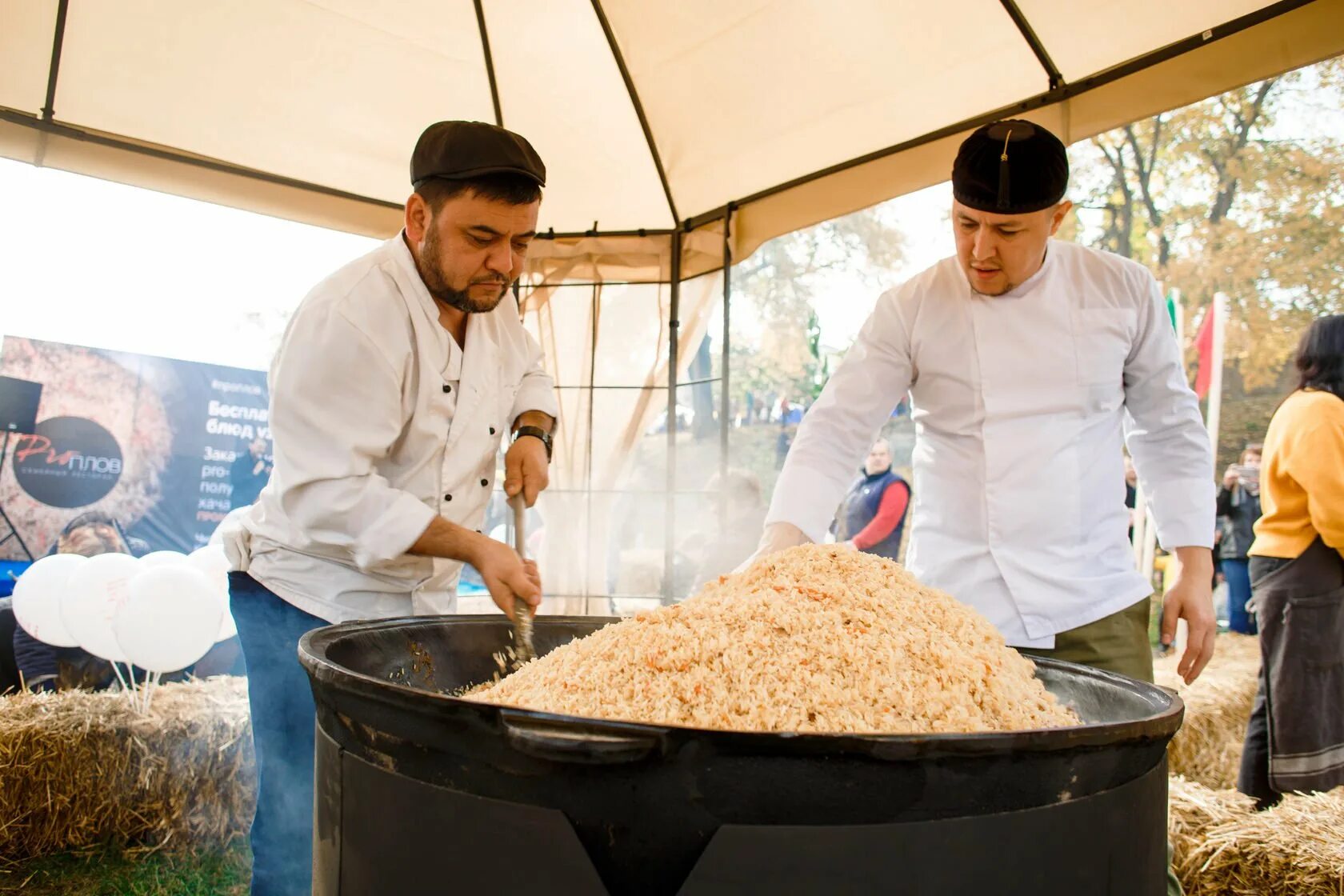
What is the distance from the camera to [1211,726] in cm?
402

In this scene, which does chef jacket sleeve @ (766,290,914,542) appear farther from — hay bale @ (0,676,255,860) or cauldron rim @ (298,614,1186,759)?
hay bale @ (0,676,255,860)

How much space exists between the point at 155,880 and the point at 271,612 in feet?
6.19

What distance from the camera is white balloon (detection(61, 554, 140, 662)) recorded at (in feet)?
10.8

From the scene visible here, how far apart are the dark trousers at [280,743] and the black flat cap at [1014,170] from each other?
140 cm

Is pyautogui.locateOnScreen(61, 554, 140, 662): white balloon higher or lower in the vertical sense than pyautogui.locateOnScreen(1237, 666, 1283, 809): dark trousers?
higher

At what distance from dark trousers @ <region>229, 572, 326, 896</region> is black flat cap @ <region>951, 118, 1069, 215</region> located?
140 cm

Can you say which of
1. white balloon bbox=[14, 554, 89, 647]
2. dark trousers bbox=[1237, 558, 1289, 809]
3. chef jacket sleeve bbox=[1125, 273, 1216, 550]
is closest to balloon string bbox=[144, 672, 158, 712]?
white balloon bbox=[14, 554, 89, 647]

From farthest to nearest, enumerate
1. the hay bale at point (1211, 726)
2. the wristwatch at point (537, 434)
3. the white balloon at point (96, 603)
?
the hay bale at point (1211, 726) → the white balloon at point (96, 603) → the wristwatch at point (537, 434)

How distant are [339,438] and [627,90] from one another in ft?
8.82

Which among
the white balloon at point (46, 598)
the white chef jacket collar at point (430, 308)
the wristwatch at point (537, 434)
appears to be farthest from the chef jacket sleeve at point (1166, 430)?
the white balloon at point (46, 598)

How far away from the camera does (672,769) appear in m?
0.70

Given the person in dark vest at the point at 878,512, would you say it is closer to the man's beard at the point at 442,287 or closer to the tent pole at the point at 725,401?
the tent pole at the point at 725,401

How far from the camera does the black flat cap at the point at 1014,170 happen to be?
1.50 m

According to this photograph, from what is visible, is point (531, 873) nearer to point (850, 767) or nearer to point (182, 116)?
point (850, 767)
